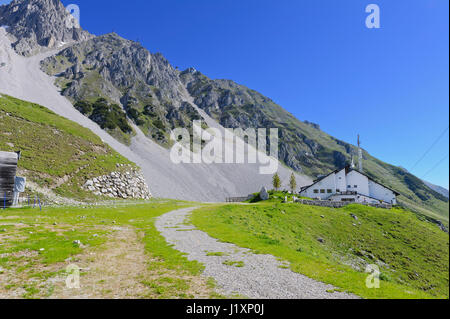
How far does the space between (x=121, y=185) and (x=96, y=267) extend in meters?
51.9

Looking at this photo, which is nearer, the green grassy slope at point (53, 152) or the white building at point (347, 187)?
the green grassy slope at point (53, 152)

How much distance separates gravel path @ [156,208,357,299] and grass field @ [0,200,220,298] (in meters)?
0.86

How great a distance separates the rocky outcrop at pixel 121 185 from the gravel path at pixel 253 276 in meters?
44.3

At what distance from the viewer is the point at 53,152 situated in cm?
5303

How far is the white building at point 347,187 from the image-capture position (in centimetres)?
7144

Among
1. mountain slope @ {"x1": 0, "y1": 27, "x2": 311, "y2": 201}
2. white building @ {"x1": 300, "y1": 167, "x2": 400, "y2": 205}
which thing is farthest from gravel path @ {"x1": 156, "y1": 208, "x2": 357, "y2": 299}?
mountain slope @ {"x1": 0, "y1": 27, "x2": 311, "y2": 201}

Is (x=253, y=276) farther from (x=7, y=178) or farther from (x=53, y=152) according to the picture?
(x=53, y=152)

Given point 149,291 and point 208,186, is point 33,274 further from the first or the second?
point 208,186

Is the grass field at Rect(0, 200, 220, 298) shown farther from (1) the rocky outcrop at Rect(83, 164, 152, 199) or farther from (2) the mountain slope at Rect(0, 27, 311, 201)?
(2) the mountain slope at Rect(0, 27, 311, 201)

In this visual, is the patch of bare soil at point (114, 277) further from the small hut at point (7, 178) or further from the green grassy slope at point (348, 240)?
the small hut at point (7, 178)

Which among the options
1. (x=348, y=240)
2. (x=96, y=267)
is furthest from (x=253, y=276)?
(x=348, y=240)

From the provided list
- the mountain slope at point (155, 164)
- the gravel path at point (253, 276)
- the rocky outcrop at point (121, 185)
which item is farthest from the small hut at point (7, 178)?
the mountain slope at point (155, 164)

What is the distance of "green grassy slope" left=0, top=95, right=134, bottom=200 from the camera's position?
45.6m

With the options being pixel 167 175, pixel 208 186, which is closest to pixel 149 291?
pixel 167 175
